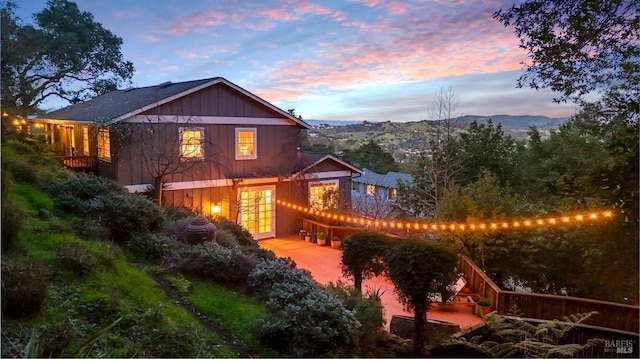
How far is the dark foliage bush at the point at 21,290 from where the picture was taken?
10.5 ft

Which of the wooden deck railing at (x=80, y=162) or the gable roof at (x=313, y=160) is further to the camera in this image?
the gable roof at (x=313, y=160)

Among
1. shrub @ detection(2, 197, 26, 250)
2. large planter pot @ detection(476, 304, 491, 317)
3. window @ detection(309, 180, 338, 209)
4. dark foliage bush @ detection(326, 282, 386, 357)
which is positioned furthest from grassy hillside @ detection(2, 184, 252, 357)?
window @ detection(309, 180, 338, 209)

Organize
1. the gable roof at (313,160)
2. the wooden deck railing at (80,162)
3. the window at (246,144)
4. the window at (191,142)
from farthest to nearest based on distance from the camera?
the gable roof at (313,160) < the window at (246,144) < the window at (191,142) < the wooden deck railing at (80,162)

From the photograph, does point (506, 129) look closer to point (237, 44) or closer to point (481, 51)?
point (481, 51)

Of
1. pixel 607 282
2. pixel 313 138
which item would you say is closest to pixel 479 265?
pixel 607 282

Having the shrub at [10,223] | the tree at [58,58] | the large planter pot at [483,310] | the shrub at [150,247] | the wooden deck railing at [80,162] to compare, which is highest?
the tree at [58,58]

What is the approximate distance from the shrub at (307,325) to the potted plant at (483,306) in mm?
4245

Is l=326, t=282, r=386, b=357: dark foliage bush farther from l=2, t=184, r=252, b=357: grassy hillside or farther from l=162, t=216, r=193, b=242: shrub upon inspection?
l=162, t=216, r=193, b=242: shrub

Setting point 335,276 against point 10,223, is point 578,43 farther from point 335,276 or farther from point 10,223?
point 335,276

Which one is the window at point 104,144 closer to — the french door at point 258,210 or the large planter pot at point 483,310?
the french door at point 258,210

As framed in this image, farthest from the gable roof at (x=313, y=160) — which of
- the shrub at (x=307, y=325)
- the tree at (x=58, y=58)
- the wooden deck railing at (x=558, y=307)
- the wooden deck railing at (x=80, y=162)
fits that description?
the shrub at (x=307, y=325)

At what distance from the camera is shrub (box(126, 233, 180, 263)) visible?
20.9ft

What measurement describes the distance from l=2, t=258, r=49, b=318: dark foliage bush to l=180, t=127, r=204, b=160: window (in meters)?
9.28

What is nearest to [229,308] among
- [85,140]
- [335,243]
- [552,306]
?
[552,306]
